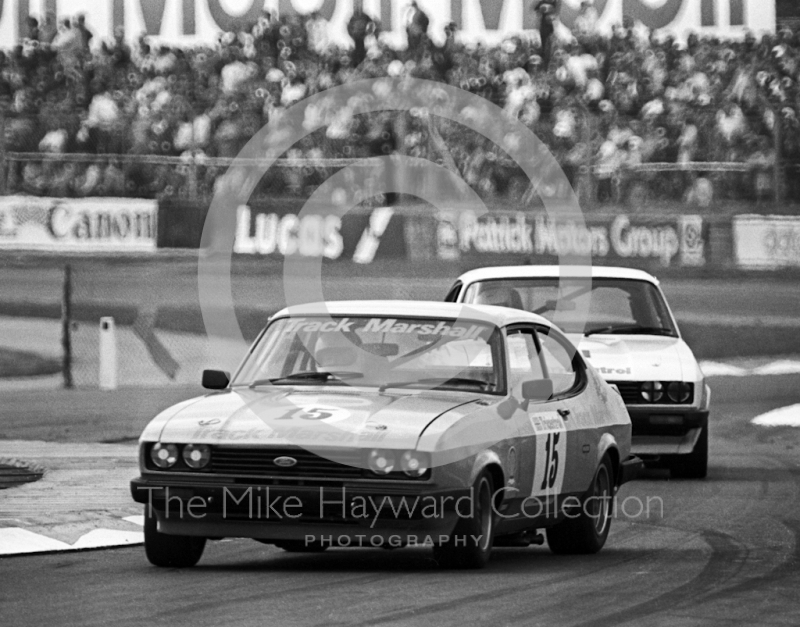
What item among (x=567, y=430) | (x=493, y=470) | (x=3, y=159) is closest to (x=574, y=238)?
(x=3, y=159)

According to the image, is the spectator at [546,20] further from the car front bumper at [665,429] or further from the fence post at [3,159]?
the car front bumper at [665,429]

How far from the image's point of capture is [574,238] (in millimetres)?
25859

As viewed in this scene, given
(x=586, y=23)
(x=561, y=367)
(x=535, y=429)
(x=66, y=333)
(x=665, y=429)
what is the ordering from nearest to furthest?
(x=535, y=429) → (x=561, y=367) → (x=665, y=429) → (x=66, y=333) → (x=586, y=23)

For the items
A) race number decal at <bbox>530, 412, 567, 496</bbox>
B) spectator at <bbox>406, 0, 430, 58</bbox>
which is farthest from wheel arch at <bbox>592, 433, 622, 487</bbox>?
spectator at <bbox>406, 0, 430, 58</bbox>

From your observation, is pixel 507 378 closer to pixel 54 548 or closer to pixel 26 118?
pixel 54 548

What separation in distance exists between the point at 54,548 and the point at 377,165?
62.6ft

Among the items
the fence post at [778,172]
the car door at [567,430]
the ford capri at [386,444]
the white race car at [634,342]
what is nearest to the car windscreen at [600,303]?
the white race car at [634,342]

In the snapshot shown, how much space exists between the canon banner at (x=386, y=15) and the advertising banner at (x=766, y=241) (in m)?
6.10

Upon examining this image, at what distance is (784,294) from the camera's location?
25609 millimetres

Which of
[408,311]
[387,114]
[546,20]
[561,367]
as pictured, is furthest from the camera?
[546,20]

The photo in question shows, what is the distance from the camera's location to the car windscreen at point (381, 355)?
301 inches

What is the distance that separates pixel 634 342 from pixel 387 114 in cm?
1580

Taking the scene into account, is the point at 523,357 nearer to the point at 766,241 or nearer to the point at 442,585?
the point at 442,585

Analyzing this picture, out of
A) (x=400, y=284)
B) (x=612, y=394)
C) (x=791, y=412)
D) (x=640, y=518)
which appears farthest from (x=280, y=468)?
(x=400, y=284)
